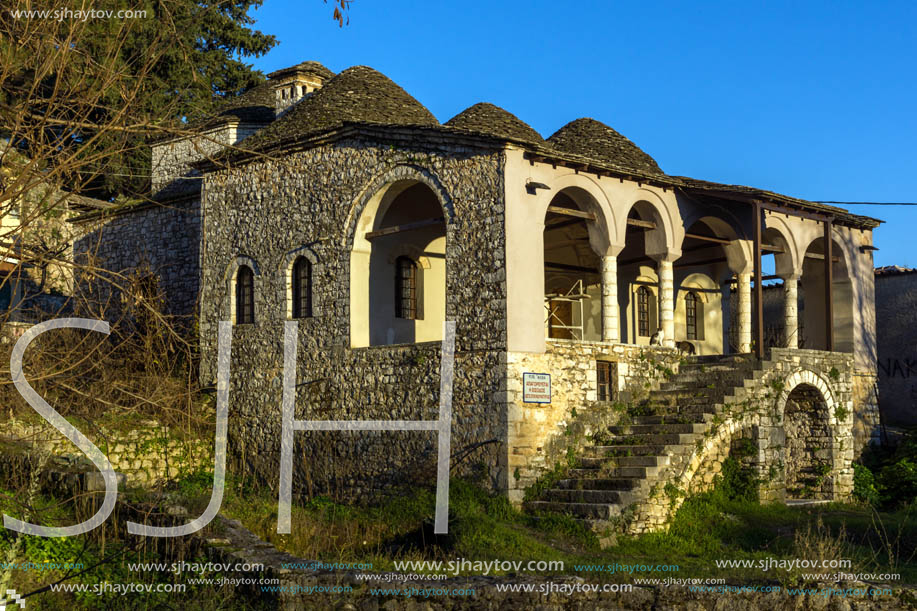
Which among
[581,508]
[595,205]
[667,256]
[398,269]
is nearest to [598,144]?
[667,256]

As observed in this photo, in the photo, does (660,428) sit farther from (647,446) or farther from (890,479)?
(890,479)

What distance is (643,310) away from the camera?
69.4ft

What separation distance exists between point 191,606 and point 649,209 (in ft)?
36.9

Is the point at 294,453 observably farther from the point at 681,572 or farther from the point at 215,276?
the point at 681,572

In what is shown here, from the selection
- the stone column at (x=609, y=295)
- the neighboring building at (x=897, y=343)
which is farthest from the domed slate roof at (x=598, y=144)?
the neighboring building at (x=897, y=343)

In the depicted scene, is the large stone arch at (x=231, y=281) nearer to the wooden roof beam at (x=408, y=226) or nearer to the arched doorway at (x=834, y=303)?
the wooden roof beam at (x=408, y=226)

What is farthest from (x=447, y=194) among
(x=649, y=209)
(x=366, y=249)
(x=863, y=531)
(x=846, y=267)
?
(x=846, y=267)

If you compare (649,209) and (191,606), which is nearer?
(191,606)

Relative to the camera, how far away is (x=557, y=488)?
14.0 metres

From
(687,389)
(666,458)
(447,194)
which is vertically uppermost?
(447,194)

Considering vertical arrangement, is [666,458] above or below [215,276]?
below

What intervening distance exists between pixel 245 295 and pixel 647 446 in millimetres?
8280

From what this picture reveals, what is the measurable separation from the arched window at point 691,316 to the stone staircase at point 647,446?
4.93 m

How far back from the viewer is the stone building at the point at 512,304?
14383mm
